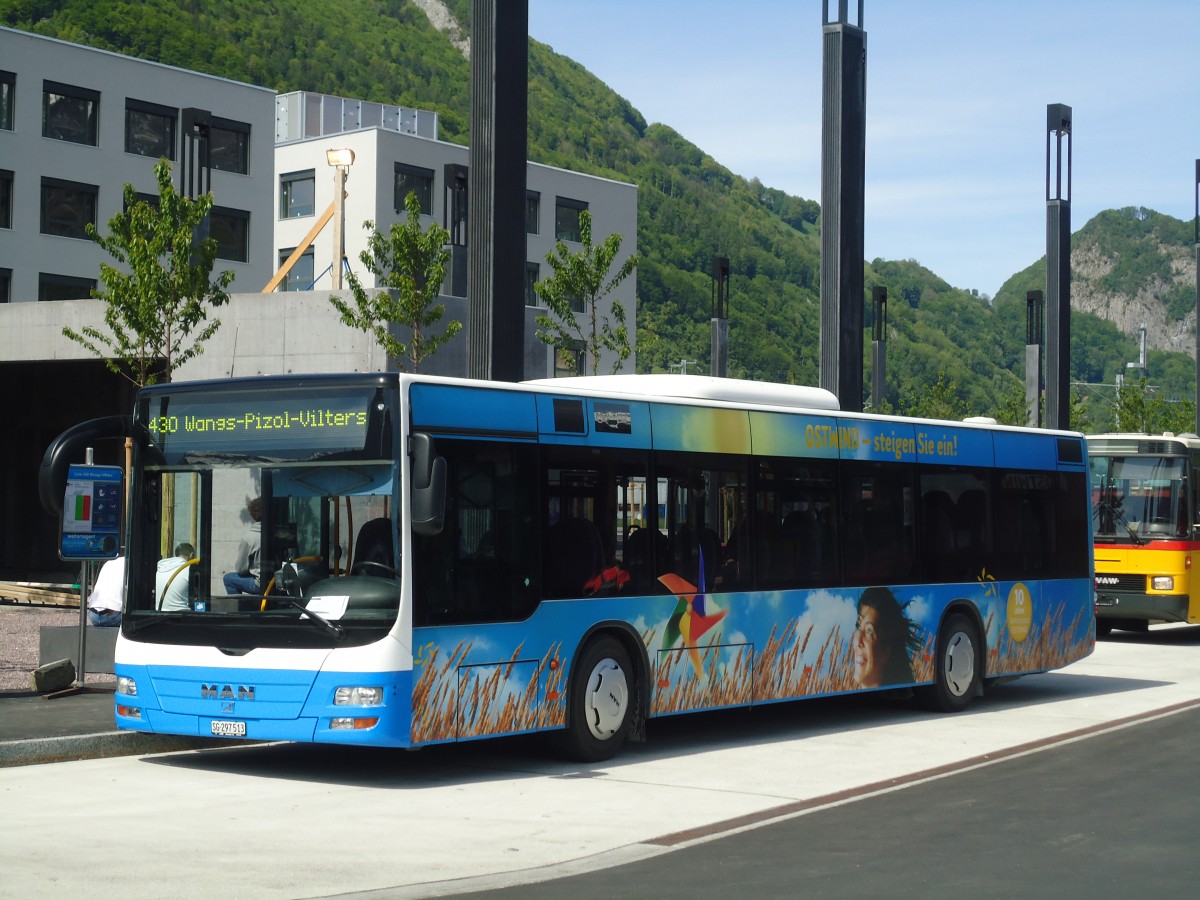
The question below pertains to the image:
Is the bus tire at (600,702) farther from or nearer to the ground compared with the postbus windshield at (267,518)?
nearer to the ground

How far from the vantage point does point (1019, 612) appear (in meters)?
17.0

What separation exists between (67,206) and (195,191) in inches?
198

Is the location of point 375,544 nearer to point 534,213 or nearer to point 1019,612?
point 1019,612

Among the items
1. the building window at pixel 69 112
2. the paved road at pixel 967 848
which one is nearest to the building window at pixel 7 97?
the building window at pixel 69 112

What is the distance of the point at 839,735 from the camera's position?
1430 cm

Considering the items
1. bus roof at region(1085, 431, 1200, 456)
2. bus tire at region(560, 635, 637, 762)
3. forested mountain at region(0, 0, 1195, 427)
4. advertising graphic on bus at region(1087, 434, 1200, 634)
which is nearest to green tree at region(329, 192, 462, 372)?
bus roof at region(1085, 431, 1200, 456)

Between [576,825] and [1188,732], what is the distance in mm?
7157

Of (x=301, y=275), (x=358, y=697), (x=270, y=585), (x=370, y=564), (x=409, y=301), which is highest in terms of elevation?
(x=301, y=275)

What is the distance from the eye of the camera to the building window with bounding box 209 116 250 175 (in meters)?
67.6

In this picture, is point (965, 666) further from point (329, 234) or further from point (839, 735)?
point (329, 234)

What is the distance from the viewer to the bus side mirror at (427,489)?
10312mm

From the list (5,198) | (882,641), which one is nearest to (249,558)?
(882,641)

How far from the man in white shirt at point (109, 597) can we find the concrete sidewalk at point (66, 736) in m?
1.42

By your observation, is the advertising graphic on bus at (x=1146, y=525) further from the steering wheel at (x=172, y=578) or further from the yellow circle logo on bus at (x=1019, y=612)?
the steering wheel at (x=172, y=578)
